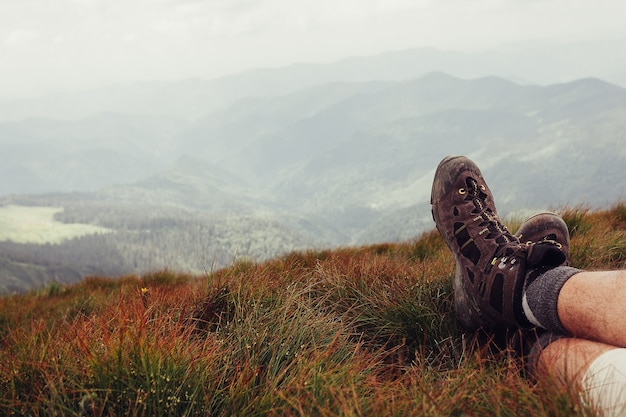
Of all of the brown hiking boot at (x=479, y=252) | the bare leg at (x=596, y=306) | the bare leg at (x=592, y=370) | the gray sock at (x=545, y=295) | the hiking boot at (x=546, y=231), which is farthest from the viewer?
the hiking boot at (x=546, y=231)

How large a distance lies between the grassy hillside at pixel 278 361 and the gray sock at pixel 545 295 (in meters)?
0.28

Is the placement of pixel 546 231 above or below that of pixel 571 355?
above

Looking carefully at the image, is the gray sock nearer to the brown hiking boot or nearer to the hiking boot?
Answer: the brown hiking boot

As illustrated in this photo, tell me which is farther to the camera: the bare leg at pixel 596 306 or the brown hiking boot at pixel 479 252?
the brown hiking boot at pixel 479 252

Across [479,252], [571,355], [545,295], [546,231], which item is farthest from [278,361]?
[546,231]

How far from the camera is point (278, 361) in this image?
171 cm

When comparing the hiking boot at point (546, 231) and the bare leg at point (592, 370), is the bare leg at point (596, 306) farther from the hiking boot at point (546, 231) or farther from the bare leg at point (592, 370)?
the hiking boot at point (546, 231)

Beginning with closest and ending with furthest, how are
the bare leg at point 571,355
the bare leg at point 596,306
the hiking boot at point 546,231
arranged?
the bare leg at point 571,355, the bare leg at point 596,306, the hiking boot at point 546,231

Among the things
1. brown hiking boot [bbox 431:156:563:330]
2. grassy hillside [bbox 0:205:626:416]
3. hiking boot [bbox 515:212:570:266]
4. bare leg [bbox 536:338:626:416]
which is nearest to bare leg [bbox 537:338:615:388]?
bare leg [bbox 536:338:626:416]

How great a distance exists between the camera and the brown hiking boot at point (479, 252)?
87.7 inches

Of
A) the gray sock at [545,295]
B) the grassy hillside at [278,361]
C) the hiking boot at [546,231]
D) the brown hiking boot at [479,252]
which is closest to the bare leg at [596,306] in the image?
the gray sock at [545,295]

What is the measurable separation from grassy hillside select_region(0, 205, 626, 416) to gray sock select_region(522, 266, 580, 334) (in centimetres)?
28

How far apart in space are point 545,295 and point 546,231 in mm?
978

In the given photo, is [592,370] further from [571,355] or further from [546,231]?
[546,231]
